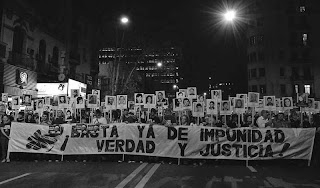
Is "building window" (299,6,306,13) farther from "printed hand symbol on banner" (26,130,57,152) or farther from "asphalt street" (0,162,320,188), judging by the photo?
"printed hand symbol on banner" (26,130,57,152)

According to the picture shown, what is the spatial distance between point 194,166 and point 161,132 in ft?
5.52

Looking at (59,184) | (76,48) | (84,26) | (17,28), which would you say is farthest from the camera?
(84,26)

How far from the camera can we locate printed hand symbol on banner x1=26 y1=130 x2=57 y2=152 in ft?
36.5

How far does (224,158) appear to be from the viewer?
10.4m

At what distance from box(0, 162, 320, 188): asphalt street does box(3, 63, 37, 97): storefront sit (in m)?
15.1

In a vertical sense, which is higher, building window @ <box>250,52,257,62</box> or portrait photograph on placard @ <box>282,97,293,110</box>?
building window @ <box>250,52,257,62</box>

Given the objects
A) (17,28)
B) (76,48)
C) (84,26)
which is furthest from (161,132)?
(84,26)

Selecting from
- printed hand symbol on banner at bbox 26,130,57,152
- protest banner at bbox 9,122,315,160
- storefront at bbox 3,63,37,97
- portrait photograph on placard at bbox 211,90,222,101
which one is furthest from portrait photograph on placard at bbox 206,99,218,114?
storefront at bbox 3,63,37,97

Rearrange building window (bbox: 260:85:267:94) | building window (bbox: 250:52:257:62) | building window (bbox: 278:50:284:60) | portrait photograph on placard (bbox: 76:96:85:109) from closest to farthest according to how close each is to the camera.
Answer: portrait photograph on placard (bbox: 76:96:85:109) < building window (bbox: 278:50:284:60) < building window (bbox: 260:85:267:94) < building window (bbox: 250:52:257:62)

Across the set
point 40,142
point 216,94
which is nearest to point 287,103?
point 216,94

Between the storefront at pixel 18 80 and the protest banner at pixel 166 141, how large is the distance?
13852mm

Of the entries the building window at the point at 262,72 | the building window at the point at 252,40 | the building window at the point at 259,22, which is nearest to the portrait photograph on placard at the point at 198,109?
the building window at the point at 262,72

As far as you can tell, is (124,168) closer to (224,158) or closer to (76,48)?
(224,158)

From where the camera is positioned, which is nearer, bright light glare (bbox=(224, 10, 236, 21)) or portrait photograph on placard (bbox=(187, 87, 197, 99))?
bright light glare (bbox=(224, 10, 236, 21))
